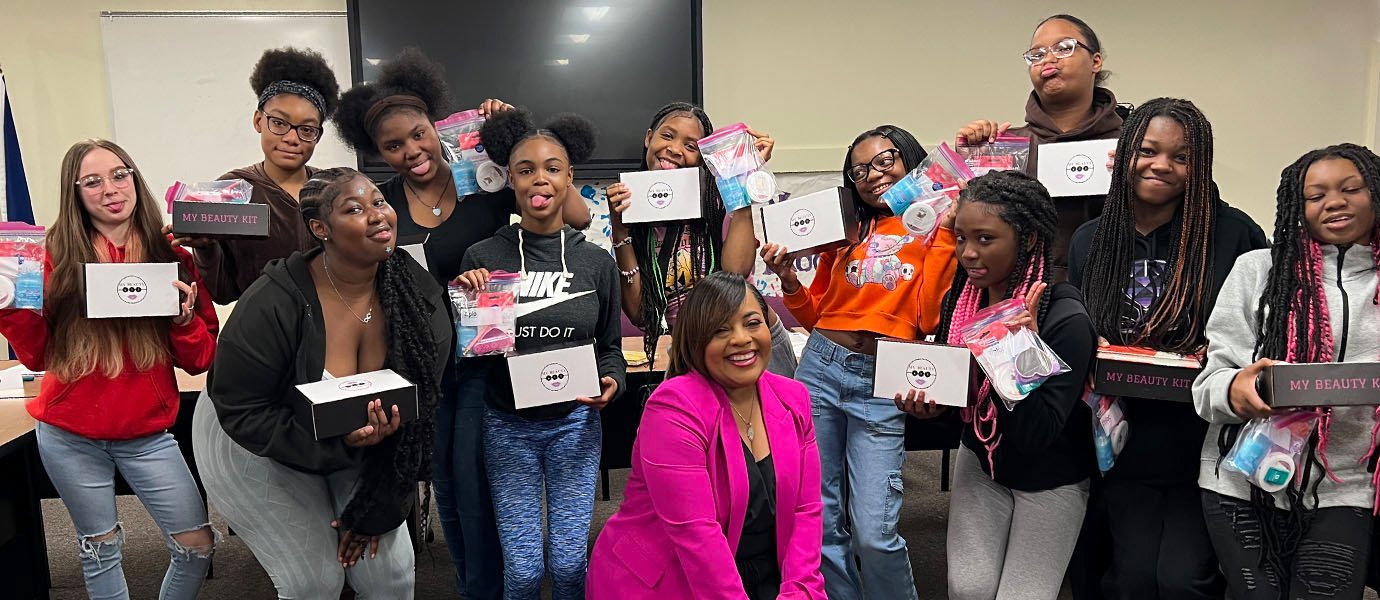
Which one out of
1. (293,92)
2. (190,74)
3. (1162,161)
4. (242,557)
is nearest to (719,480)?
(1162,161)

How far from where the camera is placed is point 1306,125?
5.82m

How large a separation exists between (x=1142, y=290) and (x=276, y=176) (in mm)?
2387

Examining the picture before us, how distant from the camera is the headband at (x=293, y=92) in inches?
101

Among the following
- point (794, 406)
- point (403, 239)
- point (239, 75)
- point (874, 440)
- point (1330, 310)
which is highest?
point (239, 75)

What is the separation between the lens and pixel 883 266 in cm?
241

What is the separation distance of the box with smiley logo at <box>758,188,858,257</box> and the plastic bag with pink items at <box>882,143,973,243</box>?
5.5 inches

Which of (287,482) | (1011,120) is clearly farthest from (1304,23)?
(287,482)

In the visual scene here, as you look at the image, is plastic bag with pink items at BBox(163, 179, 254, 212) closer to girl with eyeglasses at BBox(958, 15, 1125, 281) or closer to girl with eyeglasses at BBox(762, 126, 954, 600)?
girl with eyeglasses at BBox(762, 126, 954, 600)

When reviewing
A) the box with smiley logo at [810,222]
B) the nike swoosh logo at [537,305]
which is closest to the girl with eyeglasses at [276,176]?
the nike swoosh logo at [537,305]

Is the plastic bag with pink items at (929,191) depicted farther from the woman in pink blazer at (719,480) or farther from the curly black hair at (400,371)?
the curly black hair at (400,371)

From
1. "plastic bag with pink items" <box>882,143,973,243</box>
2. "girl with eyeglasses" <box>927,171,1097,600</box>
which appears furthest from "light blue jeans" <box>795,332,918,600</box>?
"plastic bag with pink items" <box>882,143,973,243</box>

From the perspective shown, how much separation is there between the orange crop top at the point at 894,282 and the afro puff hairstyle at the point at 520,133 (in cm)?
88

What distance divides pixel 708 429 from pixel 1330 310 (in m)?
1.40

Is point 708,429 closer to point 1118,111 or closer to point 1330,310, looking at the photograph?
point 1330,310
